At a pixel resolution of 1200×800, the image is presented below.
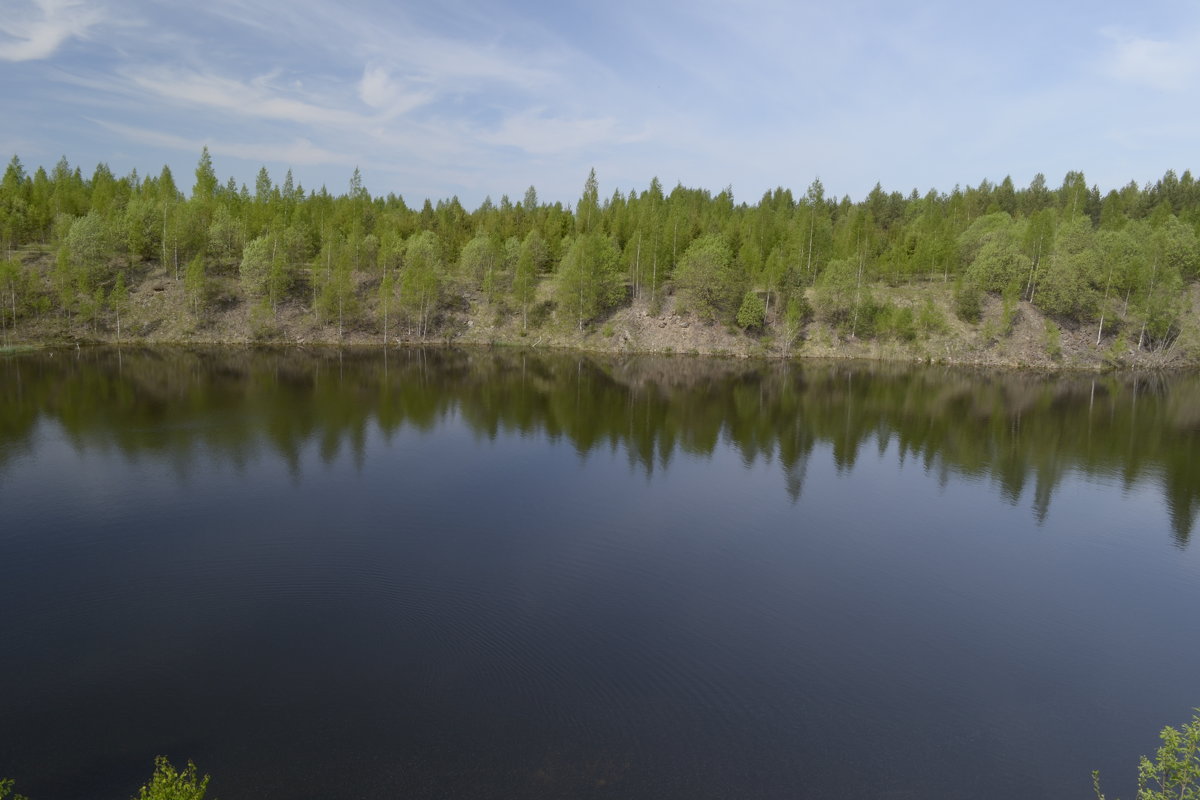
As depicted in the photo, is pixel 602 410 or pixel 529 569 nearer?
pixel 529 569

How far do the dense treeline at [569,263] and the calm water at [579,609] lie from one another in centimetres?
5480

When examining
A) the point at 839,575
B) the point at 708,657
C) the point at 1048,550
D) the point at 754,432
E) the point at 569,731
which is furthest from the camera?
the point at 754,432

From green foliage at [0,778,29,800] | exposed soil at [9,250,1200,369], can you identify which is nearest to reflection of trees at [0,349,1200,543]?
exposed soil at [9,250,1200,369]

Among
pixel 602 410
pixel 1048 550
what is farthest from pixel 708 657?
pixel 602 410

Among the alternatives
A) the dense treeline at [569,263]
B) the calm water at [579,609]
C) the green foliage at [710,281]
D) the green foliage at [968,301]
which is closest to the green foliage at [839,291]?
the dense treeline at [569,263]

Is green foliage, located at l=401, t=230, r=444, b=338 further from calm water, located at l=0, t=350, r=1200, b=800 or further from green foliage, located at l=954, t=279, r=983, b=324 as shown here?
green foliage, located at l=954, t=279, r=983, b=324

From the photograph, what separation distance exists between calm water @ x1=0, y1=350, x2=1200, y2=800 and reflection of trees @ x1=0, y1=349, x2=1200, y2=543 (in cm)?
64

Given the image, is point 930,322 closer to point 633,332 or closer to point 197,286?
point 633,332

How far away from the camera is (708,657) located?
22562 millimetres

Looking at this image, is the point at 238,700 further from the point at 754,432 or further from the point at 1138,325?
the point at 1138,325

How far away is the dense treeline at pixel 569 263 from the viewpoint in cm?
10088

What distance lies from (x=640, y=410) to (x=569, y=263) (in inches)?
1990

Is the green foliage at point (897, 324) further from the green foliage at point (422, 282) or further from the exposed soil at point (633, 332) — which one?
the green foliage at point (422, 282)

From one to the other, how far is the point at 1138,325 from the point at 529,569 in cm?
11271
